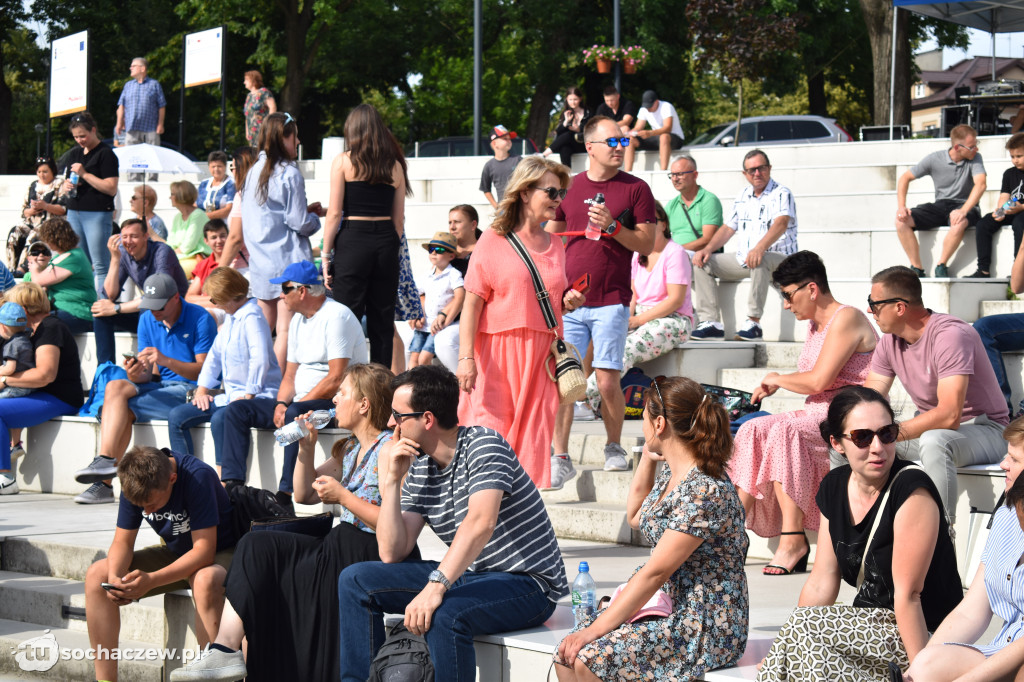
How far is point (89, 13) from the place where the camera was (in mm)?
33125

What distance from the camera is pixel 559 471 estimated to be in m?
6.67

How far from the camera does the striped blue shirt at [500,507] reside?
15.1 ft

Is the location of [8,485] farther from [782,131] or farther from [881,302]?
[782,131]

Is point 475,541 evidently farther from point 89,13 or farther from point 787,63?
point 89,13

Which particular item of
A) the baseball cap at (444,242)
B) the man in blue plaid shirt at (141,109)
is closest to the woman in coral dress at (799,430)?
the baseball cap at (444,242)

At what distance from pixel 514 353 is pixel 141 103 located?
11.8 meters

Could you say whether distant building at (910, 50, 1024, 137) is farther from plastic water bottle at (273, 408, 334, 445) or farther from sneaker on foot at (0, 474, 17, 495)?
sneaker on foot at (0, 474, 17, 495)

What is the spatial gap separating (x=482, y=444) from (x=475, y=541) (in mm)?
362

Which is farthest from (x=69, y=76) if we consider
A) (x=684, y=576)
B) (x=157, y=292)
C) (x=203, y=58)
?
(x=684, y=576)

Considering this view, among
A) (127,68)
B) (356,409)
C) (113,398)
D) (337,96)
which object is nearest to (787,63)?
(337,96)

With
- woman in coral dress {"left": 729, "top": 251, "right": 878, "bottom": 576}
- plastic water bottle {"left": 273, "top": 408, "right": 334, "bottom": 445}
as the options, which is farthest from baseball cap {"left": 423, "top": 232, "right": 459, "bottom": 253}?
woman in coral dress {"left": 729, "top": 251, "right": 878, "bottom": 576}

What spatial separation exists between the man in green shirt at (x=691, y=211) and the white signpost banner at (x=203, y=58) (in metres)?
9.61

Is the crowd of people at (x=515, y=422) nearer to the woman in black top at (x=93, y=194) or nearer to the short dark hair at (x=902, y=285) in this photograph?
the short dark hair at (x=902, y=285)

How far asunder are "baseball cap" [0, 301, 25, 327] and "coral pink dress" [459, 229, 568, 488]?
152 inches
